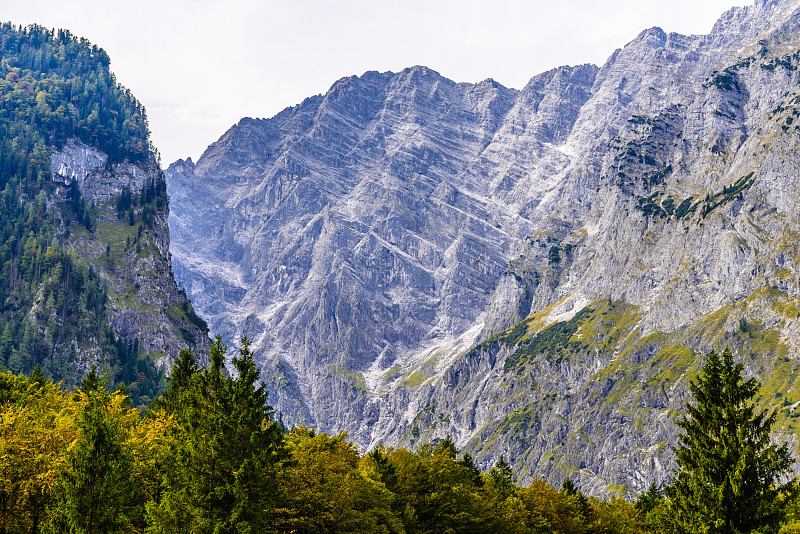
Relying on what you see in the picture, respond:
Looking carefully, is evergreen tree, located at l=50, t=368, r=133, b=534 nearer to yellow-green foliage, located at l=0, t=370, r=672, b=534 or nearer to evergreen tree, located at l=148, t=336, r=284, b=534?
yellow-green foliage, located at l=0, t=370, r=672, b=534

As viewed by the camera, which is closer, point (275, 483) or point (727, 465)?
point (727, 465)

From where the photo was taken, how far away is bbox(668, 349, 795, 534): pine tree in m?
40.8

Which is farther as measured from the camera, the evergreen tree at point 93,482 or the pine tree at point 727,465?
the evergreen tree at point 93,482

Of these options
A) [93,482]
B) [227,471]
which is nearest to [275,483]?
[227,471]

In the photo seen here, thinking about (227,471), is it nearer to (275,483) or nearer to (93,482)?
(275,483)

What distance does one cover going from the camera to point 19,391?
7100 cm

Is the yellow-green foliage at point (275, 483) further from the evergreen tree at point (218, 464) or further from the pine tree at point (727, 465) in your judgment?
the pine tree at point (727, 465)

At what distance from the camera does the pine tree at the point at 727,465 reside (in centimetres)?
4075

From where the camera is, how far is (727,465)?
41938 millimetres

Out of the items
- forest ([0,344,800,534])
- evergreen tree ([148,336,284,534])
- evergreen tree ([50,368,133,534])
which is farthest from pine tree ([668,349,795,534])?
evergreen tree ([50,368,133,534])

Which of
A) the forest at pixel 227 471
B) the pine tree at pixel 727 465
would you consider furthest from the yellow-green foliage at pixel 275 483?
the pine tree at pixel 727 465

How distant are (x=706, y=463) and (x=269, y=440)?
30.3 m

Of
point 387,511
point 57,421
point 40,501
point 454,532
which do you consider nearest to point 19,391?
point 57,421

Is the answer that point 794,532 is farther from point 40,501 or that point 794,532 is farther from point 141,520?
point 40,501
